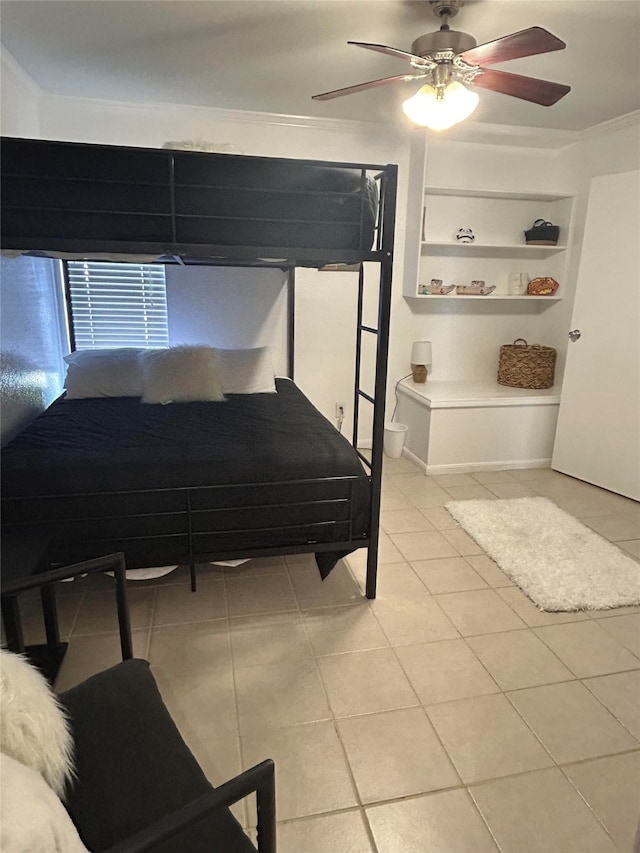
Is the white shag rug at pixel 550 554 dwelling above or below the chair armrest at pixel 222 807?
below

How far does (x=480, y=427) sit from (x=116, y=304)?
2.73m

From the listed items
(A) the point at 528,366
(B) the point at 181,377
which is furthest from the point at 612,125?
(B) the point at 181,377

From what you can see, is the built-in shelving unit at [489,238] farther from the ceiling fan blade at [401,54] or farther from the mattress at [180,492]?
the mattress at [180,492]

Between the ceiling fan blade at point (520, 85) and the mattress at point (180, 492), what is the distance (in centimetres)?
169

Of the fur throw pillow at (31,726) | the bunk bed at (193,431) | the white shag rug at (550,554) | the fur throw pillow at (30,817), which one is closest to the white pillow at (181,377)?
the bunk bed at (193,431)

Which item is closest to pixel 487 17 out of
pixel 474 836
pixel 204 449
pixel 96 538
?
pixel 204 449

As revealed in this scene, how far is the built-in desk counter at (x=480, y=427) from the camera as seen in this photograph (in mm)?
3797

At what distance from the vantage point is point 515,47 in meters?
1.93

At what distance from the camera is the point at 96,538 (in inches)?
78.2

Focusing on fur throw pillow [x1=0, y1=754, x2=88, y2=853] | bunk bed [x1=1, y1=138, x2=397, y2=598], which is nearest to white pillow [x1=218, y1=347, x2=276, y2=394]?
bunk bed [x1=1, y1=138, x2=397, y2=598]

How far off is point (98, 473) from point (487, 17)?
248cm

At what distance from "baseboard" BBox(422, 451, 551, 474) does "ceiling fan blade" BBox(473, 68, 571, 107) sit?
7.59 ft

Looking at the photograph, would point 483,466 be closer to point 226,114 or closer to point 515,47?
point 515,47

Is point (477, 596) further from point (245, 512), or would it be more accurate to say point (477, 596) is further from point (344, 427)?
point (344, 427)
